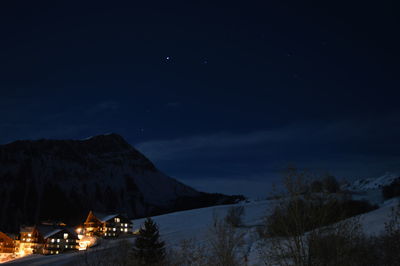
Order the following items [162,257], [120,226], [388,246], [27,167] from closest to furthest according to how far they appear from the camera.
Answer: [388,246]
[162,257]
[120,226]
[27,167]

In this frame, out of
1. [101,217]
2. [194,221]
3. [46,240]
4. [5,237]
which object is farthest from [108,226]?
[5,237]

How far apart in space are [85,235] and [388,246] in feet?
245

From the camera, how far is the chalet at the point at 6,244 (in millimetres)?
87938

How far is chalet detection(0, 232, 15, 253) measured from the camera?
87.9 metres

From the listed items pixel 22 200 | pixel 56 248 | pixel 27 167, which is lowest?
pixel 56 248

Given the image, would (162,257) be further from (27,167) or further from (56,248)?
A: (27,167)

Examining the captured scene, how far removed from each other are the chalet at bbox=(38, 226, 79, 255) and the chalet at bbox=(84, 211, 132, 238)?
459 cm

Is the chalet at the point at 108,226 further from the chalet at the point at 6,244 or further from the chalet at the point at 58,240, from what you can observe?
the chalet at the point at 6,244

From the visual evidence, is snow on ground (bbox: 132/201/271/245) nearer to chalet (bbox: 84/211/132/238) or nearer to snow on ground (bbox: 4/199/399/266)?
snow on ground (bbox: 4/199/399/266)

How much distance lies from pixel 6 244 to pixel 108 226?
932 inches

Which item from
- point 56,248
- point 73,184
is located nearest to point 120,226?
point 56,248

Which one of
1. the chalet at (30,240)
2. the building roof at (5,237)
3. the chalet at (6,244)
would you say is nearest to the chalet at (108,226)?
the chalet at (30,240)

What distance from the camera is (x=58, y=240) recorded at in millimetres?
86125

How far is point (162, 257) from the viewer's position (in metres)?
44.5
